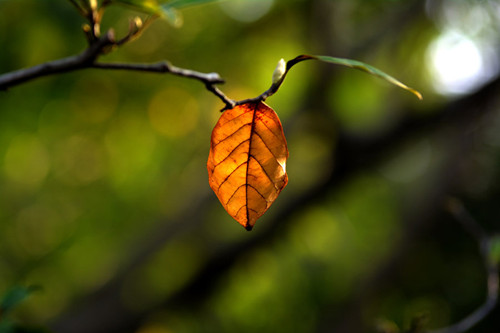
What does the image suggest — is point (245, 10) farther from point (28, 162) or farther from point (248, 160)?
point (248, 160)

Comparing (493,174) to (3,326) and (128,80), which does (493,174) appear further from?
(3,326)

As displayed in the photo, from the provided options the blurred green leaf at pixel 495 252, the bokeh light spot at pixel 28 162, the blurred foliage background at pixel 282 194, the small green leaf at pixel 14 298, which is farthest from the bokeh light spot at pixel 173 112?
the small green leaf at pixel 14 298

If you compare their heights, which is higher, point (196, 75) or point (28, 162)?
point (28, 162)

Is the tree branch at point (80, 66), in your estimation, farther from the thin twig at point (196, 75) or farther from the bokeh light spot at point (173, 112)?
the bokeh light spot at point (173, 112)

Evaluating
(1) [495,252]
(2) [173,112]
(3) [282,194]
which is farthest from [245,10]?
(1) [495,252]

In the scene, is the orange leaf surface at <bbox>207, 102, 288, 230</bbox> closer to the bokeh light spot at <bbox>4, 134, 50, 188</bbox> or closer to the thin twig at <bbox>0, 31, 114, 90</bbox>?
the thin twig at <bbox>0, 31, 114, 90</bbox>
